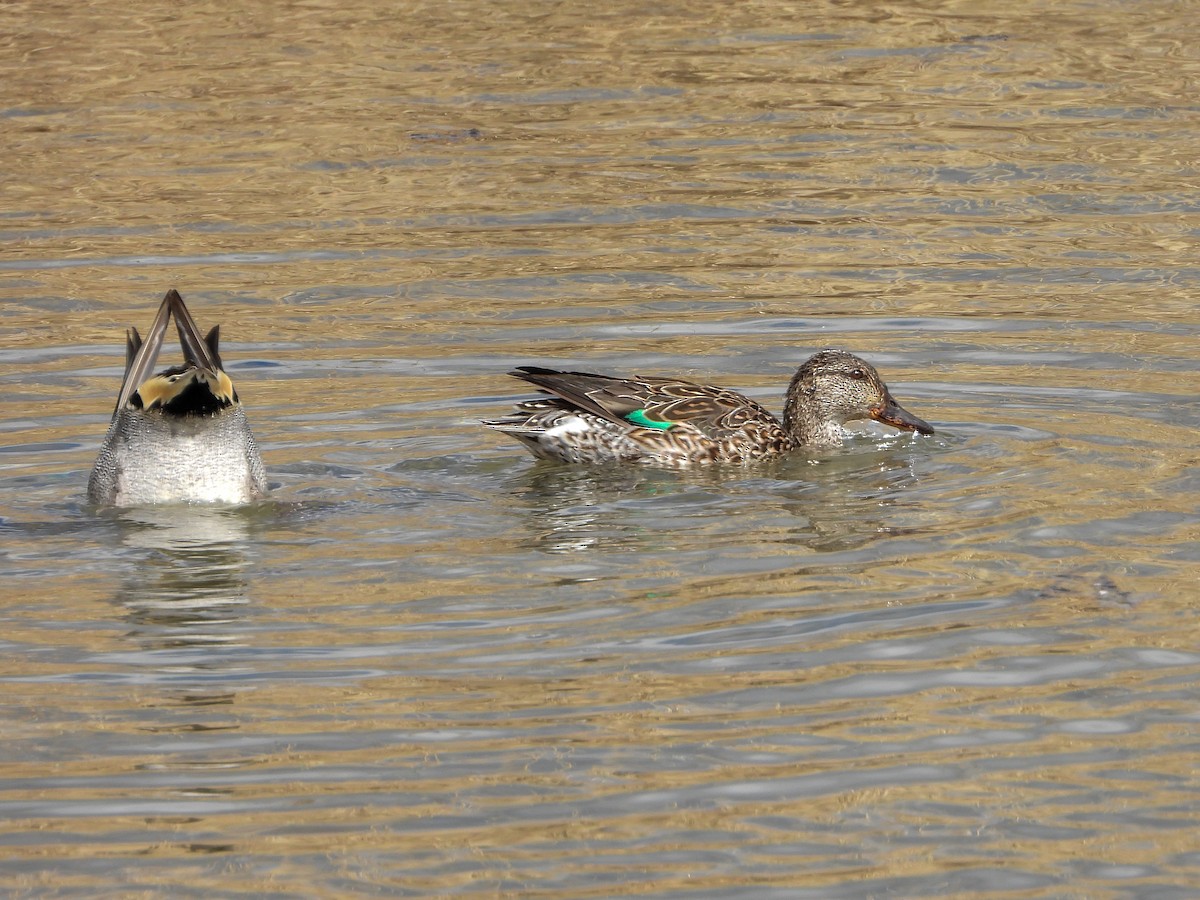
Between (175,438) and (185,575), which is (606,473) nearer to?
(175,438)

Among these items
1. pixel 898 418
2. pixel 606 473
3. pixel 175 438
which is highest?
pixel 175 438

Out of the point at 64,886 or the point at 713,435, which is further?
the point at 713,435

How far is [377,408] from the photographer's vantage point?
11047 millimetres

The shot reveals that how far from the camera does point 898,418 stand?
34.1ft

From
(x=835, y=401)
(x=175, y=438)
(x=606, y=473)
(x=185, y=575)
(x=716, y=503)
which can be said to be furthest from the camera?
(x=835, y=401)

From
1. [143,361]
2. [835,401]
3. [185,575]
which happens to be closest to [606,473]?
[835,401]

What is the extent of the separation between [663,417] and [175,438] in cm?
252

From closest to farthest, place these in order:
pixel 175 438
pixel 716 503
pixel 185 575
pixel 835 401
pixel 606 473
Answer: pixel 185 575 → pixel 175 438 → pixel 716 503 → pixel 606 473 → pixel 835 401

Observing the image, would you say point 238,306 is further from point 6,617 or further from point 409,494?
point 6,617

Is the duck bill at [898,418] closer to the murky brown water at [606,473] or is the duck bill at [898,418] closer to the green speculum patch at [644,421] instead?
the murky brown water at [606,473]

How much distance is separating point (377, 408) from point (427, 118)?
6924 millimetres

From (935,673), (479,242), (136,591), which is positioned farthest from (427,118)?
(935,673)

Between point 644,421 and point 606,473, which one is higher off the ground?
point 644,421

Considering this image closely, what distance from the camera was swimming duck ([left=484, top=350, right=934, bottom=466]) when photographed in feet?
33.8
